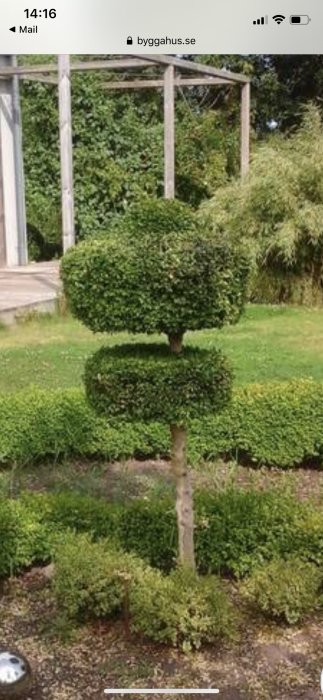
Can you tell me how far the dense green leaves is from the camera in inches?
94.7

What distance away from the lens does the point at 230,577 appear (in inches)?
117

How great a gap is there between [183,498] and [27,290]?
23.7 ft

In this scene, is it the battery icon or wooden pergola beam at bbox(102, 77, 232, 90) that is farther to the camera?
wooden pergola beam at bbox(102, 77, 232, 90)

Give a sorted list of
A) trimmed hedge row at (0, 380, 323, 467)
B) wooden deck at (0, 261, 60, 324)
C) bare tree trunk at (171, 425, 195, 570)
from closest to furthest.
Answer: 1. bare tree trunk at (171, 425, 195, 570)
2. trimmed hedge row at (0, 380, 323, 467)
3. wooden deck at (0, 261, 60, 324)

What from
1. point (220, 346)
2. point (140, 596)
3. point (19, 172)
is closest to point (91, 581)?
point (140, 596)

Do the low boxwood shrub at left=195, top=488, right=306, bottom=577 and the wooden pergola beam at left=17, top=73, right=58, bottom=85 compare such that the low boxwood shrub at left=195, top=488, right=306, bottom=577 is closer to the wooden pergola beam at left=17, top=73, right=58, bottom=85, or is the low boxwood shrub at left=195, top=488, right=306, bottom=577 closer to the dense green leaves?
the dense green leaves

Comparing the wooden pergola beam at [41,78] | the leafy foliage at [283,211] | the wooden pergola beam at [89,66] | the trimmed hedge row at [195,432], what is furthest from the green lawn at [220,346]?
the wooden pergola beam at [41,78]

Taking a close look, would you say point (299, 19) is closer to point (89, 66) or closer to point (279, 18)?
point (279, 18)

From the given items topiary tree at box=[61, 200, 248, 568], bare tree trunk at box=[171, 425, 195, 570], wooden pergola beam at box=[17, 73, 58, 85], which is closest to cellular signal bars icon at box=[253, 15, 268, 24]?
topiary tree at box=[61, 200, 248, 568]

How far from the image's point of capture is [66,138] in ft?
29.1

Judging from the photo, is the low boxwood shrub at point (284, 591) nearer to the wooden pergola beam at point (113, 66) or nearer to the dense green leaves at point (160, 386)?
the dense green leaves at point (160, 386)

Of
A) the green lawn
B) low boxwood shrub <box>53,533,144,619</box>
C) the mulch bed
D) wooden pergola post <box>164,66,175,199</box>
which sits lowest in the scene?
the mulch bed

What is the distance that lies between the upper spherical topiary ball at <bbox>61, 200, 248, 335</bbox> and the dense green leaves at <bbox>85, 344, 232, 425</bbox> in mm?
120

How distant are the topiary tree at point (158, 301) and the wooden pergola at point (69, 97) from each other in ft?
21.2
